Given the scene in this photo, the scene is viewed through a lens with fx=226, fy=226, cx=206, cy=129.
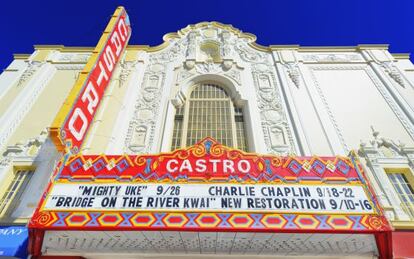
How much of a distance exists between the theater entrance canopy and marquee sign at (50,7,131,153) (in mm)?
974

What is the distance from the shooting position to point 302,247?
5.59m

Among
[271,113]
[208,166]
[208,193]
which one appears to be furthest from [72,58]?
[208,193]

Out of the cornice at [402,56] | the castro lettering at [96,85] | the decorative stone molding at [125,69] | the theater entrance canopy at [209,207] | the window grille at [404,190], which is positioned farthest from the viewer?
the cornice at [402,56]

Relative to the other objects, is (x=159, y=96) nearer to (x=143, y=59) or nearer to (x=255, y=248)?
(x=143, y=59)

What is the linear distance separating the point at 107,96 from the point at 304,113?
8672 mm

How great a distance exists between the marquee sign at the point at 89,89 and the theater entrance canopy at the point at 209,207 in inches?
38.4

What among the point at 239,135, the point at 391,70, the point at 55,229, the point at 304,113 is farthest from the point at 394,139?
the point at 55,229

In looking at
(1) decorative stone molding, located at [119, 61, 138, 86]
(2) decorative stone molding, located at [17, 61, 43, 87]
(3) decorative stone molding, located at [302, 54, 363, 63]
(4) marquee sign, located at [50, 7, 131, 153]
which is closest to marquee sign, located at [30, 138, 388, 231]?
(4) marquee sign, located at [50, 7, 131, 153]

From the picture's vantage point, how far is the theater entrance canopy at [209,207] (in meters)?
4.67

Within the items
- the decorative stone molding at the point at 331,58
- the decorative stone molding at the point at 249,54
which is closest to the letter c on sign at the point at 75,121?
the decorative stone molding at the point at 249,54

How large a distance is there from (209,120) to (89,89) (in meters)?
4.90

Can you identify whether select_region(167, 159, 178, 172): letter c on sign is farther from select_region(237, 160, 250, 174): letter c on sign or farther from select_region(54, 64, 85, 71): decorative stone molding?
select_region(54, 64, 85, 71): decorative stone molding

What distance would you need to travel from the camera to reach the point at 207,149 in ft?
19.3

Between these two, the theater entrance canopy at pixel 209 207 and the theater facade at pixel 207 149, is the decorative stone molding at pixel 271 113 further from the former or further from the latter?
the theater entrance canopy at pixel 209 207
